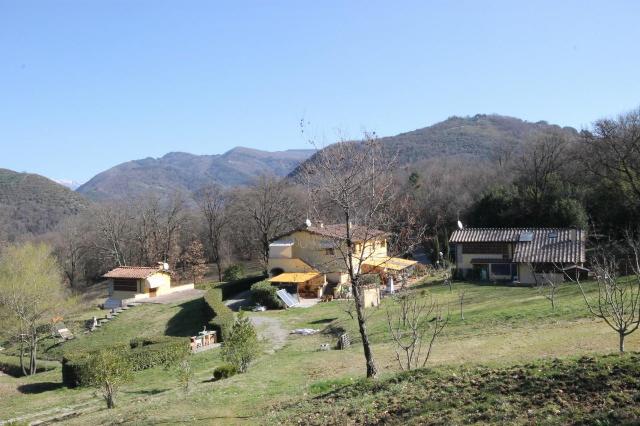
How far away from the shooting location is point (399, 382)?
40.0ft

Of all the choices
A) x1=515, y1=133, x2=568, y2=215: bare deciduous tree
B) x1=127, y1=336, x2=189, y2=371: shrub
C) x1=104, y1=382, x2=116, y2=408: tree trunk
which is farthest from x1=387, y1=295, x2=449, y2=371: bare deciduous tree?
x1=515, y1=133, x2=568, y2=215: bare deciduous tree

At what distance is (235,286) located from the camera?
A: 141 feet

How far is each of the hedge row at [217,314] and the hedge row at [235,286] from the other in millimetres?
2426

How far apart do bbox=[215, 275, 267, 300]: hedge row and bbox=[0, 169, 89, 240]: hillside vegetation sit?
62935 millimetres

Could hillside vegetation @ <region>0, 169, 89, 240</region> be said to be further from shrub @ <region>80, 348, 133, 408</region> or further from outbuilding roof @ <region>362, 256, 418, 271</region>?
shrub @ <region>80, 348, 133, 408</region>

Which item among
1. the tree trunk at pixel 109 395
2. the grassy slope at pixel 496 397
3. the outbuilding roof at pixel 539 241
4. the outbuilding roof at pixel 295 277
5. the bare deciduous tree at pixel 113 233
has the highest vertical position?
the bare deciduous tree at pixel 113 233

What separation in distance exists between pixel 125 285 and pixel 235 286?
9.61 meters

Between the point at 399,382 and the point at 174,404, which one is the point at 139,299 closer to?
the point at 174,404

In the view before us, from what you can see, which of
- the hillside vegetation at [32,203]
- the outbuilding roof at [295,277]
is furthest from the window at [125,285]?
the hillside vegetation at [32,203]

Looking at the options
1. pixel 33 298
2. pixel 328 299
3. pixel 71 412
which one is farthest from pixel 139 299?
pixel 71 412

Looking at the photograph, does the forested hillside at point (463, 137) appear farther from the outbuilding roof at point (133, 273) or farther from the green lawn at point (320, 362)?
the green lawn at point (320, 362)

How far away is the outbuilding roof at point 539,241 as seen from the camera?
3628 centimetres

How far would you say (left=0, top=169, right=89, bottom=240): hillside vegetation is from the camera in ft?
324

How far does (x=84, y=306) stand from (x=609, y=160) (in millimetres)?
49049
